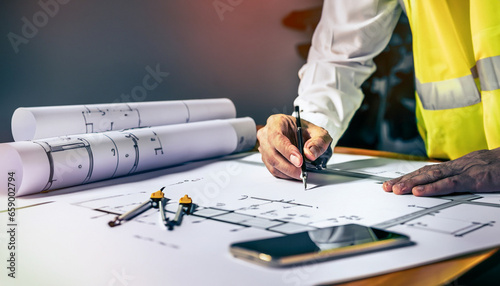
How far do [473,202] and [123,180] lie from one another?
2.03ft

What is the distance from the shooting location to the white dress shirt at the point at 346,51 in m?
1.26

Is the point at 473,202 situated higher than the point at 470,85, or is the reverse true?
the point at 470,85

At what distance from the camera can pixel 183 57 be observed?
1377 millimetres

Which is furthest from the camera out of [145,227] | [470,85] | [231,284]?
[470,85]

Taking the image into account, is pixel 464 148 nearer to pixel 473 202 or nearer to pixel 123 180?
pixel 473 202

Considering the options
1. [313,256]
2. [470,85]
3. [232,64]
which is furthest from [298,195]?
[232,64]

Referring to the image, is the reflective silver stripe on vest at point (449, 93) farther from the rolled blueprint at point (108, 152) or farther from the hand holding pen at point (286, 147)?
the rolled blueprint at point (108, 152)

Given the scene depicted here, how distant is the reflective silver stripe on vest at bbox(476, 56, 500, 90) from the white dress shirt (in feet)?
1.13

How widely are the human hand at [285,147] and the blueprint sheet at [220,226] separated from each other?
28mm

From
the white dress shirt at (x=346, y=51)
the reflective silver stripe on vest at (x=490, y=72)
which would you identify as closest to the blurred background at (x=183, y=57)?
the white dress shirt at (x=346, y=51)

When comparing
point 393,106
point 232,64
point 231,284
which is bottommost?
point 231,284

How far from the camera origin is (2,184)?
0.79 meters

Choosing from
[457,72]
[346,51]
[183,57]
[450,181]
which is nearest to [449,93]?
[457,72]

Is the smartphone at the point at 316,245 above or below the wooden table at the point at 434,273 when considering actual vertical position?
above
